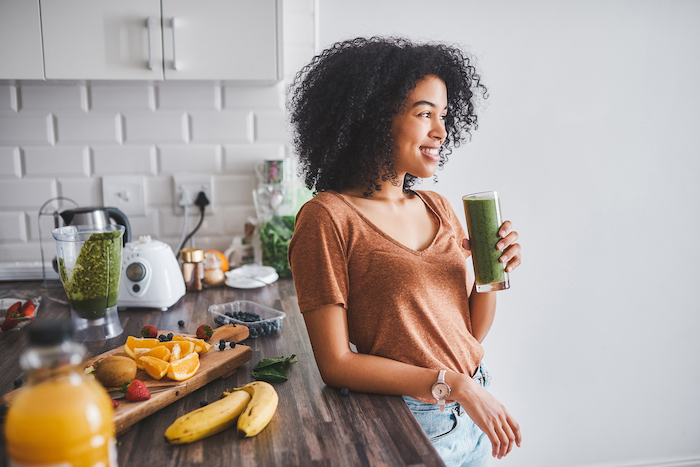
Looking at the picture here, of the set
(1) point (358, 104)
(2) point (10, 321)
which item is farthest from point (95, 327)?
(1) point (358, 104)

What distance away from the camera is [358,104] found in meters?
1.13


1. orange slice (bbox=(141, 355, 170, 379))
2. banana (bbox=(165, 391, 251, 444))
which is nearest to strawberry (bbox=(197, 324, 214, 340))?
orange slice (bbox=(141, 355, 170, 379))

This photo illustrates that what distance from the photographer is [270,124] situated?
2.07 m

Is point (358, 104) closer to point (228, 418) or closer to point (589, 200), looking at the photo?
point (228, 418)

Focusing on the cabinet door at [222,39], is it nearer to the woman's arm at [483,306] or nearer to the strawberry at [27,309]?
the strawberry at [27,309]

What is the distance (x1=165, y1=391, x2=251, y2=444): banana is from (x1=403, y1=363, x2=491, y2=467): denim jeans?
1.33 ft

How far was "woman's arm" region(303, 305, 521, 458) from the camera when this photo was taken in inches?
39.4

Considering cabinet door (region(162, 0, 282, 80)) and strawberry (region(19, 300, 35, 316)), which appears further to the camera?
cabinet door (region(162, 0, 282, 80))

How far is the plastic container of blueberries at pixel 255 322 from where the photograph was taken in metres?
1.35

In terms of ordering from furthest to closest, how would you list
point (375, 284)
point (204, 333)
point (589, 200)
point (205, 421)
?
point (589, 200) < point (204, 333) < point (375, 284) < point (205, 421)

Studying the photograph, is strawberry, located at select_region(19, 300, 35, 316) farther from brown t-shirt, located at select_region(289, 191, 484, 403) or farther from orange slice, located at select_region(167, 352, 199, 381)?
brown t-shirt, located at select_region(289, 191, 484, 403)

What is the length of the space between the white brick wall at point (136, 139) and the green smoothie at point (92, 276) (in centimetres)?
82

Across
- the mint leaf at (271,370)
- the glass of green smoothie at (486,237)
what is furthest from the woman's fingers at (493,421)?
the mint leaf at (271,370)

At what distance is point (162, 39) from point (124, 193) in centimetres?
64
